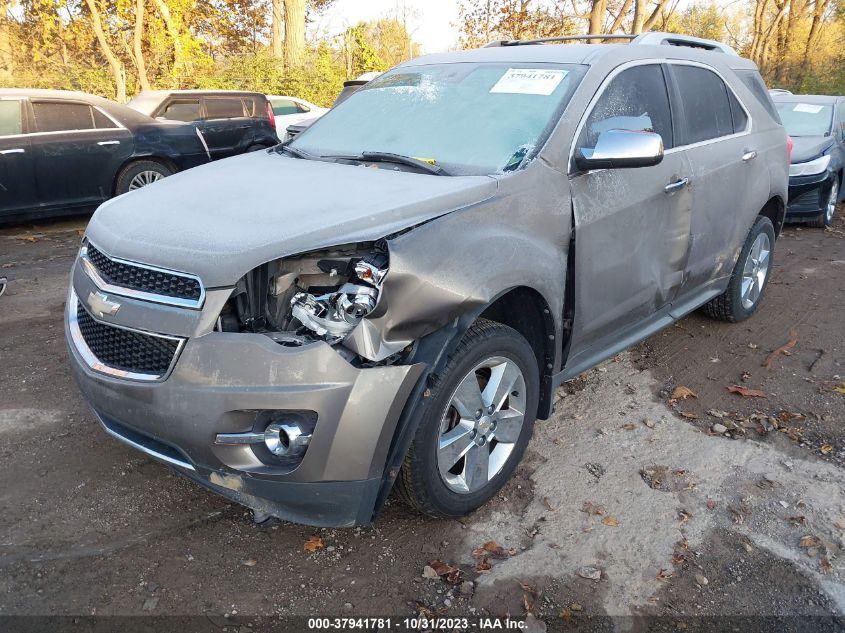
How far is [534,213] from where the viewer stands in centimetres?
294

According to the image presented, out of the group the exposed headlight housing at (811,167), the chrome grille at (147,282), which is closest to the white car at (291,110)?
the exposed headlight housing at (811,167)

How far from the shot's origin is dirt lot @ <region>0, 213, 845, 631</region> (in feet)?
8.33

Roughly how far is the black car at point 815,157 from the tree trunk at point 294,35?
14012 millimetres

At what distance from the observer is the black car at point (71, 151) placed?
7.88 meters

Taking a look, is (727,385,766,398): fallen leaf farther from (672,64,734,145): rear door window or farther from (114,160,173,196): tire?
(114,160,173,196): tire

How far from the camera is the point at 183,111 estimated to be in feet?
35.2

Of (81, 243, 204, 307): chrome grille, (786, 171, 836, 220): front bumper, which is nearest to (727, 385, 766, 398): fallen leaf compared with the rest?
(81, 243, 204, 307): chrome grille

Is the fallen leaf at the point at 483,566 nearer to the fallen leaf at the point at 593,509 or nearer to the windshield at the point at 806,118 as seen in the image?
the fallen leaf at the point at 593,509

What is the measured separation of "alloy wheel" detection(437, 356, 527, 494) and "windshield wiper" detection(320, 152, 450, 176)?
88cm

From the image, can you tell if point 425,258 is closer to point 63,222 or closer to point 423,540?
point 423,540

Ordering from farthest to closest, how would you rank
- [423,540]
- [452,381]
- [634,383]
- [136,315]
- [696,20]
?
[696,20]
[634,383]
[423,540]
[452,381]
[136,315]

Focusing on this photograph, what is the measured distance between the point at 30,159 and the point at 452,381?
7267 mm

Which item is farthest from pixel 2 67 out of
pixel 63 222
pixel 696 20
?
pixel 696 20

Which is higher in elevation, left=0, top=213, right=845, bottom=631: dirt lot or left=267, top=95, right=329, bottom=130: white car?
left=267, top=95, right=329, bottom=130: white car
